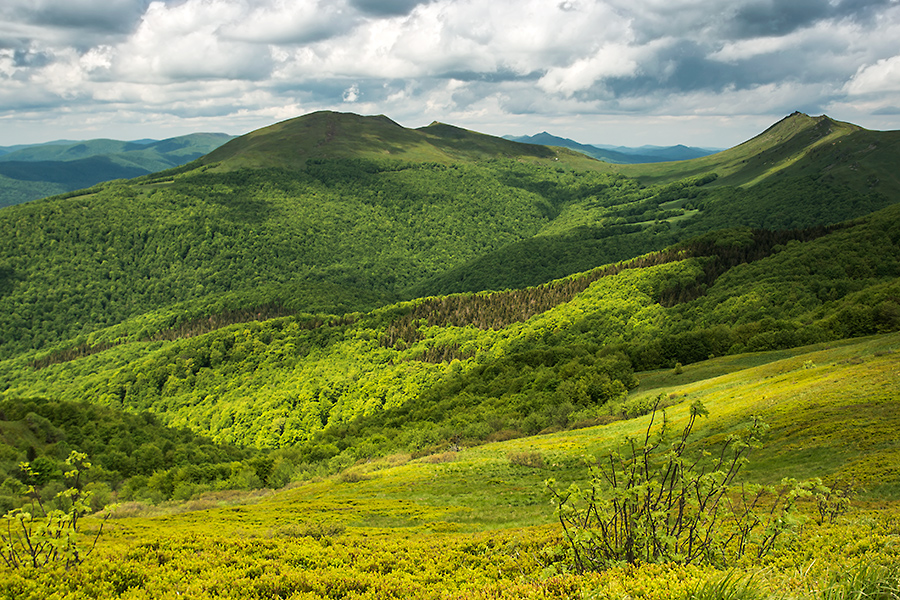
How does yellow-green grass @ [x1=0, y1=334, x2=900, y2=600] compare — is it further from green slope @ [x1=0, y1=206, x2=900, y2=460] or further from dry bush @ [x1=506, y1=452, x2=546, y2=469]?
green slope @ [x1=0, y1=206, x2=900, y2=460]

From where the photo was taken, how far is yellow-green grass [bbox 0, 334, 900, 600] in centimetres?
1278

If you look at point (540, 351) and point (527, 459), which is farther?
point (540, 351)

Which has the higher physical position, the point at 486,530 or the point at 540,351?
the point at 486,530

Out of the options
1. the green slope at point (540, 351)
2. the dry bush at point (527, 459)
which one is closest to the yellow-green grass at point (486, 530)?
the dry bush at point (527, 459)

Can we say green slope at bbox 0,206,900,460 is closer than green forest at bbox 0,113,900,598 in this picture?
No

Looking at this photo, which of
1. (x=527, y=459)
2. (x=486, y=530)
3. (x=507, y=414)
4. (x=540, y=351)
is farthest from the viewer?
(x=540, y=351)

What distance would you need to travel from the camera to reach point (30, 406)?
96500mm

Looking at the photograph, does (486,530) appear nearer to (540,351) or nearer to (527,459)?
(527,459)

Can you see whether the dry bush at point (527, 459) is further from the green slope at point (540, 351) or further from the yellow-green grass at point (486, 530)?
the green slope at point (540, 351)

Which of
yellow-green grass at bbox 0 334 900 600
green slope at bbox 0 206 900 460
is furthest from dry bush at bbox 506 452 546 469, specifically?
green slope at bbox 0 206 900 460

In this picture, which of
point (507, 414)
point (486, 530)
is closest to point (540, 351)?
point (507, 414)

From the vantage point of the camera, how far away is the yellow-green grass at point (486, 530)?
1278cm

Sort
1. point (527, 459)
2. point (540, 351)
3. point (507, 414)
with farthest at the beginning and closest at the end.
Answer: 1. point (540, 351)
2. point (507, 414)
3. point (527, 459)

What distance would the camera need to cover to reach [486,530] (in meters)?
26.7
